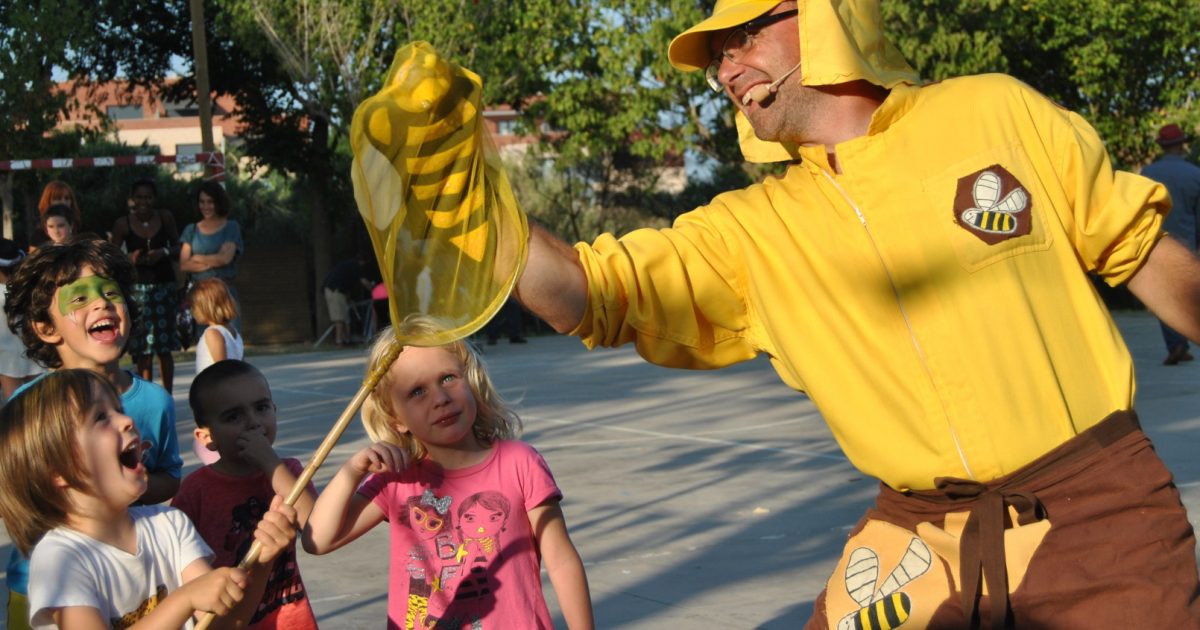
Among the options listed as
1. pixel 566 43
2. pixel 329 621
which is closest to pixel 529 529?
pixel 329 621

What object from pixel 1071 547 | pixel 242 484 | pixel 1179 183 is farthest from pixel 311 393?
pixel 1071 547

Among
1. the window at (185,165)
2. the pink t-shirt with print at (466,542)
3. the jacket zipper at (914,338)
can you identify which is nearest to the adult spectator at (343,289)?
the window at (185,165)

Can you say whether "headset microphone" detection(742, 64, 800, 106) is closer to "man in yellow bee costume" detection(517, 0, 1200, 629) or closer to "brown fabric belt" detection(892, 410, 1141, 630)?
"man in yellow bee costume" detection(517, 0, 1200, 629)

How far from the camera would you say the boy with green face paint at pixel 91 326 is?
3.96 meters

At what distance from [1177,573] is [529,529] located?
171cm

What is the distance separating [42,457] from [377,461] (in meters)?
0.75

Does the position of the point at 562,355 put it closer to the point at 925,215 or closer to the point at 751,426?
the point at 751,426

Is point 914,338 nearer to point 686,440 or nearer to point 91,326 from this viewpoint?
point 91,326

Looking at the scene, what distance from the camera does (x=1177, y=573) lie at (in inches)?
98.2

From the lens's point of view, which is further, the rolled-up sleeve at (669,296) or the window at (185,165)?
the window at (185,165)

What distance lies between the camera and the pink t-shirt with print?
11.9 ft

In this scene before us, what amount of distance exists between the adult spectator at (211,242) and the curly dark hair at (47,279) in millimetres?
5789

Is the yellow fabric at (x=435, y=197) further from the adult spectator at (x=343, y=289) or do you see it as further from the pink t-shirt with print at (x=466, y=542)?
the adult spectator at (x=343, y=289)

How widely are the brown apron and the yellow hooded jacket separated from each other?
0.16 ft
